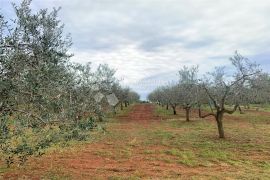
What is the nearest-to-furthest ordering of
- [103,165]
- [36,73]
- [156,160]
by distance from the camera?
[36,73] < [103,165] < [156,160]

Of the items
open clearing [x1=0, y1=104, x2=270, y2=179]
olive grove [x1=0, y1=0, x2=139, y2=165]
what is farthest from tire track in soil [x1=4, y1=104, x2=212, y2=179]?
olive grove [x1=0, y1=0, x2=139, y2=165]

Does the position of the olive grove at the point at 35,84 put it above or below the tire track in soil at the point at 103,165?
above

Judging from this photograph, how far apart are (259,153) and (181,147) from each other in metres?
4.77

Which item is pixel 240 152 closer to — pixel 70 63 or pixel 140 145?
pixel 140 145

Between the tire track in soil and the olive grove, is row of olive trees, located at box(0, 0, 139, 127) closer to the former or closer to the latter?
the olive grove

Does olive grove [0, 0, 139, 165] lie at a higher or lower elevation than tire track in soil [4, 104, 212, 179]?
higher

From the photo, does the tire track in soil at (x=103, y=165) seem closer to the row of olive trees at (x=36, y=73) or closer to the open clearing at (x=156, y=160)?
the open clearing at (x=156, y=160)

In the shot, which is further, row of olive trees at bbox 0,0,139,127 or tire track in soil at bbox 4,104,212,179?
tire track in soil at bbox 4,104,212,179

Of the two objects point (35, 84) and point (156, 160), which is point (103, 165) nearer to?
point (156, 160)

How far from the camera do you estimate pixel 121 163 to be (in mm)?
18625

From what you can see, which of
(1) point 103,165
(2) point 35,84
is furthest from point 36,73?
(1) point 103,165

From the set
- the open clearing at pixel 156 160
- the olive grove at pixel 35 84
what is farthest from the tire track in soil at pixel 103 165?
the olive grove at pixel 35 84

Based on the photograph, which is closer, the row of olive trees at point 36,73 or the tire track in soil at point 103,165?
the row of olive trees at point 36,73

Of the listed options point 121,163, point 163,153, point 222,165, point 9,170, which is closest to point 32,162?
point 9,170
